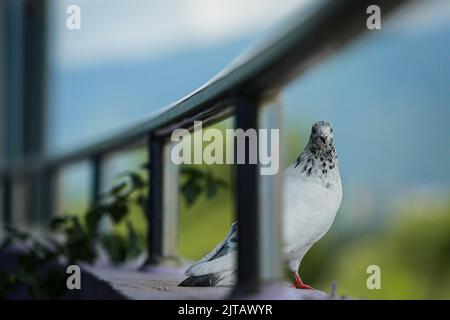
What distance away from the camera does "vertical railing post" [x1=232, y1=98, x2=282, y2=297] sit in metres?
0.92

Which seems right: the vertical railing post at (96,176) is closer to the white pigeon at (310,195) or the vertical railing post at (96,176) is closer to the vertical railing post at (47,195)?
the vertical railing post at (47,195)

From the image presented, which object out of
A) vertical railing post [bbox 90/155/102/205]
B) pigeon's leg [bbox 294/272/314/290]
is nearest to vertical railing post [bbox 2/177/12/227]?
vertical railing post [bbox 90/155/102/205]

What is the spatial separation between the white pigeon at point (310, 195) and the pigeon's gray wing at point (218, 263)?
0.22ft

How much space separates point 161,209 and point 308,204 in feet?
1.55

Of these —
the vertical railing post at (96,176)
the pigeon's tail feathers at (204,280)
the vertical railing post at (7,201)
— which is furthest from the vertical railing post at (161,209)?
the vertical railing post at (7,201)

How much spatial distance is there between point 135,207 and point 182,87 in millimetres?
421

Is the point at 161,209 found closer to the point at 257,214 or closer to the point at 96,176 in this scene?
the point at 257,214

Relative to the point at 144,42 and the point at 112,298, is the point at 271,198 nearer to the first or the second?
the point at 112,298

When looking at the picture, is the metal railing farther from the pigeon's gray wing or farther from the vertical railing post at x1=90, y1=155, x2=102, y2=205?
the vertical railing post at x1=90, y1=155, x2=102, y2=205

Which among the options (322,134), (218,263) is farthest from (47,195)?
(322,134)

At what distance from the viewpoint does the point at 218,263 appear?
→ 0.98 m

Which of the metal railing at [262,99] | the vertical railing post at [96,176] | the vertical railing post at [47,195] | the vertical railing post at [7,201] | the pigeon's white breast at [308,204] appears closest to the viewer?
the metal railing at [262,99]

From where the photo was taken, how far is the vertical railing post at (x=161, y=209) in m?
1.30

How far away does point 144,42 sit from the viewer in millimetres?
2178
